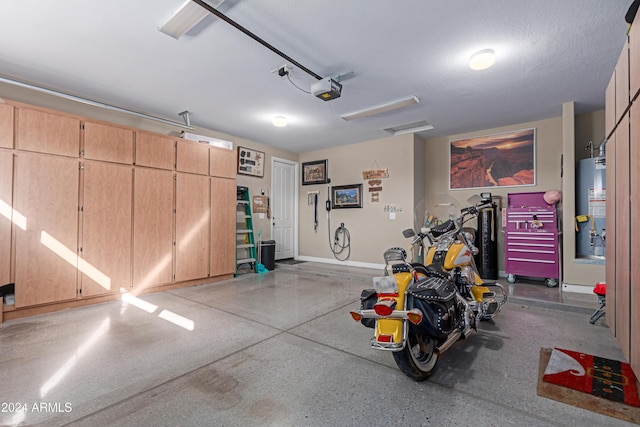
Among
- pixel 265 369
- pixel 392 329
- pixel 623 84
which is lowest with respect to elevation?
pixel 265 369

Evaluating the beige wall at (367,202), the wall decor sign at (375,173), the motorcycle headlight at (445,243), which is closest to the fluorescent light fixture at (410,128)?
the beige wall at (367,202)

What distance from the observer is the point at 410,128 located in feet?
18.8

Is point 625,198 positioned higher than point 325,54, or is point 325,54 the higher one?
point 325,54

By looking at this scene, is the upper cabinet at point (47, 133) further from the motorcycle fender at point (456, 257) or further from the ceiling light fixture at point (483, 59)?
the ceiling light fixture at point (483, 59)

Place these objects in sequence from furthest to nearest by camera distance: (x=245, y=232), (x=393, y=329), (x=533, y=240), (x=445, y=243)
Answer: (x=245, y=232), (x=533, y=240), (x=445, y=243), (x=393, y=329)

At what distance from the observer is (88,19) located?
2.51 meters

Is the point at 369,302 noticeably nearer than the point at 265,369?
Yes

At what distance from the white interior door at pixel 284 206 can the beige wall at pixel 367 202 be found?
0.23 meters

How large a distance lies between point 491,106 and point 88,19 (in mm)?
4987

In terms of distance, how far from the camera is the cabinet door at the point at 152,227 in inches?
166

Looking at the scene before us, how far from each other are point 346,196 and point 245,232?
245cm

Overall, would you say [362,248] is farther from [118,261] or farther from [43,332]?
[43,332]

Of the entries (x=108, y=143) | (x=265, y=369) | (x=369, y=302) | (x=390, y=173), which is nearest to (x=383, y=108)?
(x=390, y=173)

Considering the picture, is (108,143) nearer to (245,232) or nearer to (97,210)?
(97,210)
